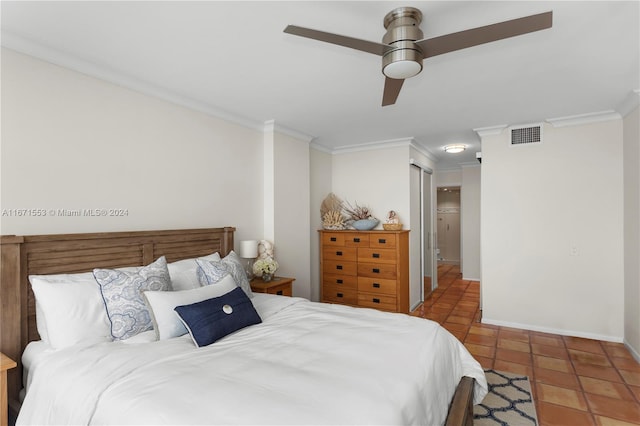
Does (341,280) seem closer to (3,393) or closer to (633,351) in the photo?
(633,351)

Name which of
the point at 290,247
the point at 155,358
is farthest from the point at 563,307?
the point at 155,358

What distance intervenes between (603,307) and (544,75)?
279cm

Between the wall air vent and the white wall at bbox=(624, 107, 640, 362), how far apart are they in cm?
80

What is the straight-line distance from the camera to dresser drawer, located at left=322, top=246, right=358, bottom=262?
4898mm

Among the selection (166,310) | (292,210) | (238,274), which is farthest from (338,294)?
(166,310)

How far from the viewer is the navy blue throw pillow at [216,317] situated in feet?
6.34

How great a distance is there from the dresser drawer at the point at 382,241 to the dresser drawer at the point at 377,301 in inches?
27.8

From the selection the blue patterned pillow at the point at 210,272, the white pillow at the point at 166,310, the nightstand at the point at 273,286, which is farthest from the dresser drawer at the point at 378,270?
the white pillow at the point at 166,310

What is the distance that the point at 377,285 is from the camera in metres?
4.71

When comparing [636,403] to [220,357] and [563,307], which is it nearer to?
[563,307]

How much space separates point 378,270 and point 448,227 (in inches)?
218

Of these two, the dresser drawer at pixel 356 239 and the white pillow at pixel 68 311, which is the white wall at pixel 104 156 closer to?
the white pillow at pixel 68 311

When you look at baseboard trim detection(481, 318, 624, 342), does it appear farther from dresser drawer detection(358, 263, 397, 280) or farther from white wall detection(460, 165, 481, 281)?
white wall detection(460, 165, 481, 281)

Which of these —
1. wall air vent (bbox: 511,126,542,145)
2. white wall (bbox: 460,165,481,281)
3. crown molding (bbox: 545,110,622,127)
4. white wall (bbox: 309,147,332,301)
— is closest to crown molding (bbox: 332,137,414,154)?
white wall (bbox: 309,147,332,301)
